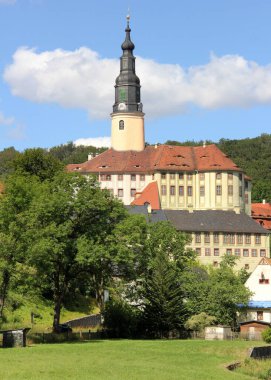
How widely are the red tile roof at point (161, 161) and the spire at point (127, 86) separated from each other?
276 inches

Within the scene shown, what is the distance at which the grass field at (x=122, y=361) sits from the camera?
32250mm

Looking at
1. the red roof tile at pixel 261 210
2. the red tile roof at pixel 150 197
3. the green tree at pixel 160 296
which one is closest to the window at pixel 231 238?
the red tile roof at pixel 150 197

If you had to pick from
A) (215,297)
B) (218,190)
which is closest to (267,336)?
(215,297)

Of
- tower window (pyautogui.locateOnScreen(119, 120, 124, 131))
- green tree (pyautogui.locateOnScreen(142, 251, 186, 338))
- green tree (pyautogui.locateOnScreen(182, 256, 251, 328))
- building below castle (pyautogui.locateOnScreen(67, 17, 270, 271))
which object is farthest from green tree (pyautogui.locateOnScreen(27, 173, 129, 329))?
tower window (pyautogui.locateOnScreen(119, 120, 124, 131))

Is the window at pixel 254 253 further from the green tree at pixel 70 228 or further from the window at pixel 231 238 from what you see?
the green tree at pixel 70 228

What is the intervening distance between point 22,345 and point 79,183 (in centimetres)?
1450

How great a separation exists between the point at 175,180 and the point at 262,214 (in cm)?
1617

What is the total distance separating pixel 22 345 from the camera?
1735 inches

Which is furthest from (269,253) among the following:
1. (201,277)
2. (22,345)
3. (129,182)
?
(22,345)

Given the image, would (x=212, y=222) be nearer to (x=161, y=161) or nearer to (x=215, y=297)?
(x=161, y=161)

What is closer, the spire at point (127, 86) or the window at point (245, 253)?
the window at point (245, 253)

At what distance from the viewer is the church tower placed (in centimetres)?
12394

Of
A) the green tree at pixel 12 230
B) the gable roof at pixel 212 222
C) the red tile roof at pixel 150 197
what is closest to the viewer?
the green tree at pixel 12 230

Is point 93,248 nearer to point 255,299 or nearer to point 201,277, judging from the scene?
point 201,277
